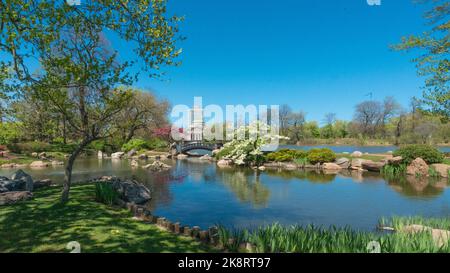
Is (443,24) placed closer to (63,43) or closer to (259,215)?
(259,215)

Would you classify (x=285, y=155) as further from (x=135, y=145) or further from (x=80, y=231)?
(x=135, y=145)

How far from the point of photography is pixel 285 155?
26031mm

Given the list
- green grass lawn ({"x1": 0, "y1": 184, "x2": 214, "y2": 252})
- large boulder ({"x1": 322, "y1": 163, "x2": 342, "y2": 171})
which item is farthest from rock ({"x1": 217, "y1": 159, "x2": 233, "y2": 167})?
green grass lawn ({"x1": 0, "y1": 184, "x2": 214, "y2": 252})

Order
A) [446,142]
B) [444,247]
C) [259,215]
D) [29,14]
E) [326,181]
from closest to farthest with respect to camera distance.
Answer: [444,247] → [29,14] → [259,215] → [326,181] → [446,142]

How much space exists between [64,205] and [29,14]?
528 cm

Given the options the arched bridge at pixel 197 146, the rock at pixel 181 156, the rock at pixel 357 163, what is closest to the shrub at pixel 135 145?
the arched bridge at pixel 197 146

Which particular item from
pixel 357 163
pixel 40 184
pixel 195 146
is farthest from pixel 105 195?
pixel 195 146

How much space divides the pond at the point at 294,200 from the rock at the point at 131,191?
1.58 feet

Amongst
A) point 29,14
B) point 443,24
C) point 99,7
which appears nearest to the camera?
point 29,14

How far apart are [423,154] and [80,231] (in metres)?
21.8

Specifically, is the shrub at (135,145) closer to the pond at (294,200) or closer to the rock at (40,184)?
the pond at (294,200)

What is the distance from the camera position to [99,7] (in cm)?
696

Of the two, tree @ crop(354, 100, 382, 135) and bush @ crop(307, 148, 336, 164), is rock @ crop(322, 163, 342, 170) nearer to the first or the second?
bush @ crop(307, 148, 336, 164)
